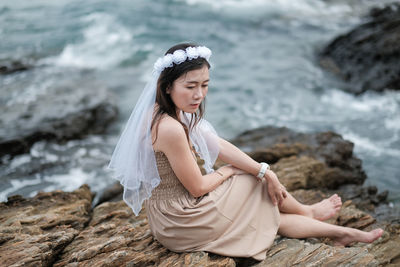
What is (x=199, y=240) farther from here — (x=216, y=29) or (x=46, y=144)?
(x=216, y=29)

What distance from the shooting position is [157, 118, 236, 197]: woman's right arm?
320 centimetres

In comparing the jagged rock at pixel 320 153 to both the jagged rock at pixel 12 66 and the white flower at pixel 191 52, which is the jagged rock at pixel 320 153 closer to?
the white flower at pixel 191 52

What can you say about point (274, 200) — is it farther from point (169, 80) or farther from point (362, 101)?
point (362, 101)

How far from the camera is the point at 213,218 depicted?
11.1 feet

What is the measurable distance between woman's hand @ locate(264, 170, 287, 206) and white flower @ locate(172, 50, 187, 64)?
4.17 ft

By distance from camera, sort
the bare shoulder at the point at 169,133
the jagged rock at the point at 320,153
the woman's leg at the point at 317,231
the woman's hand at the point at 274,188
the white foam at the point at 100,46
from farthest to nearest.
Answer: the white foam at the point at 100,46, the jagged rock at the point at 320,153, the woman's leg at the point at 317,231, the woman's hand at the point at 274,188, the bare shoulder at the point at 169,133

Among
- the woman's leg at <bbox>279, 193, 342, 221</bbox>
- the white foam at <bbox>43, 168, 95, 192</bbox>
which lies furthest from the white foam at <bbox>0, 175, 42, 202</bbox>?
the woman's leg at <bbox>279, 193, 342, 221</bbox>

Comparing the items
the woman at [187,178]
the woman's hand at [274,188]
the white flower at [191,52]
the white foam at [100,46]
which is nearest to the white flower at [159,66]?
the woman at [187,178]

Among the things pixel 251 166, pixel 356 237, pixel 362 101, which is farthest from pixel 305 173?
pixel 362 101

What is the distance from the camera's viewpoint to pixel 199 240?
3.38m

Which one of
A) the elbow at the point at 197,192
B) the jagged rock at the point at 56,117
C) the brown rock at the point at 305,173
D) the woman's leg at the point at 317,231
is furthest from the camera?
the jagged rock at the point at 56,117

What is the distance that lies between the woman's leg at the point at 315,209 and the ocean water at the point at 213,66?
2.64 m

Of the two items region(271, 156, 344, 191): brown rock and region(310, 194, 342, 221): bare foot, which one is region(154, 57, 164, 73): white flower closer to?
region(310, 194, 342, 221): bare foot

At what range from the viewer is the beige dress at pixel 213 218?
3374 mm
